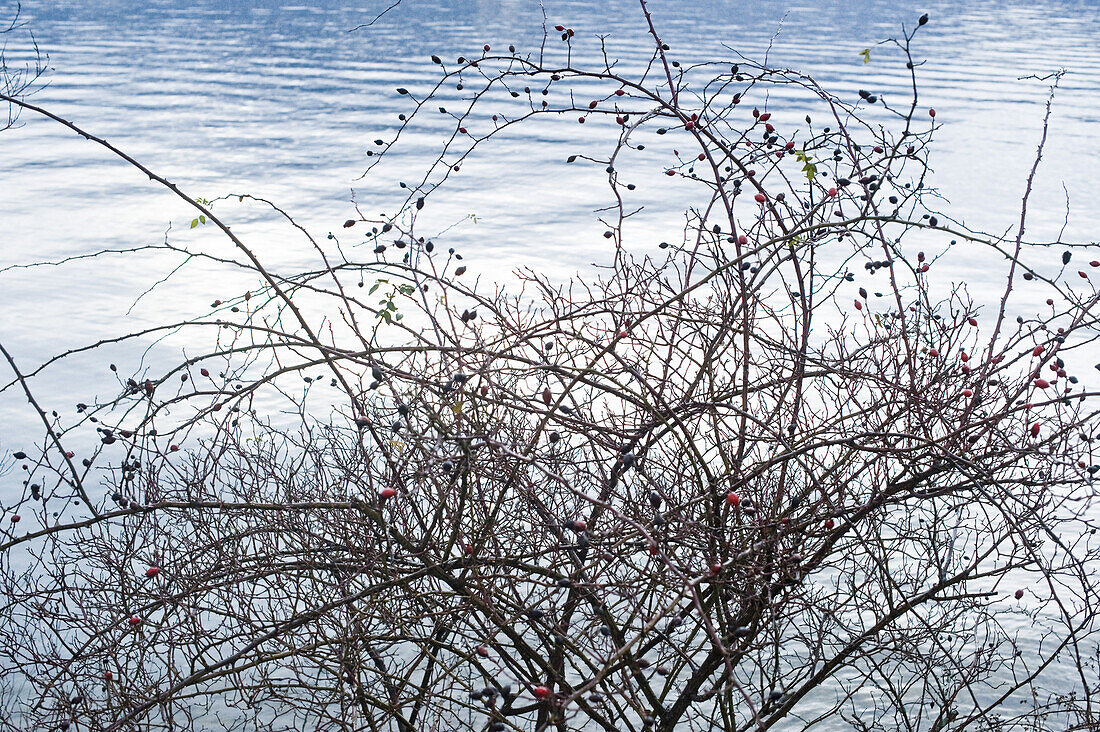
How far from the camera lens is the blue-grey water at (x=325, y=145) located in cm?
1448

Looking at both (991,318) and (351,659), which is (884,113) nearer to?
(991,318)

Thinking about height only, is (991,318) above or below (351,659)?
below

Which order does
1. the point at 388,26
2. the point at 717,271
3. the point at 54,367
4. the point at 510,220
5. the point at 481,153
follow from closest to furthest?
1. the point at 717,271
2. the point at 54,367
3. the point at 510,220
4. the point at 481,153
5. the point at 388,26

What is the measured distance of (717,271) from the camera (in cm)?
412

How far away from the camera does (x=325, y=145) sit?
23.8 metres

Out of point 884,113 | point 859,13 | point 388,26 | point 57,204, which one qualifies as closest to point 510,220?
point 57,204

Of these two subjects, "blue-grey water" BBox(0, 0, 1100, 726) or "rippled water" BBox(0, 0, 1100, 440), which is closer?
"blue-grey water" BBox(0, 0, 1100, 726)

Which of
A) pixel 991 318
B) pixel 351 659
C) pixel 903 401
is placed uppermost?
pixel 903 401

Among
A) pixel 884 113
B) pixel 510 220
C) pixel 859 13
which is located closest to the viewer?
pixel 510 220

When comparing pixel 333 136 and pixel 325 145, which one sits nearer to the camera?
pixel 325 145

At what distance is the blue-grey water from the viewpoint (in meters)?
14.5

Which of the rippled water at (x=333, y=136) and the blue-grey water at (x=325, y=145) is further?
the rippled water at (x=333, y=136)

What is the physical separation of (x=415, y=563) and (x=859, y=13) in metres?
51.5

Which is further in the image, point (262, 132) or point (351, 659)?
point (262, 132)
